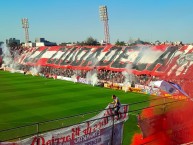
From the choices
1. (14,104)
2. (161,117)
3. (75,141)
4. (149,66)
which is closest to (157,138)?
(161,117)

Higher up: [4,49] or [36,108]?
[4,49]

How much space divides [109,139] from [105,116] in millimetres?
852

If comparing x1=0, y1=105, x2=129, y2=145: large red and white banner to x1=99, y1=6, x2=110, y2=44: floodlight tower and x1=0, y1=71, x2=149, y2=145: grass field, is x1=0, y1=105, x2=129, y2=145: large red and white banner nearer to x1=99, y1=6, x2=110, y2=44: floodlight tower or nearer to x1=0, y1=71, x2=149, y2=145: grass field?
x1=0, y1=71, x2=149, y2=145: grass field

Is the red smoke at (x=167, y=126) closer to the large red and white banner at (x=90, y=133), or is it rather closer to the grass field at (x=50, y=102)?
the large red and white banner at (x=90, y=133)

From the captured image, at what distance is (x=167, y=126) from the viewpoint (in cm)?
1323

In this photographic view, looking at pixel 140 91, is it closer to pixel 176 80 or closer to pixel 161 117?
pixel 176 80

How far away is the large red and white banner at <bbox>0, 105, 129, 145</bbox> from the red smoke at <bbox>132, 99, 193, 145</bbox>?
1.66 meters

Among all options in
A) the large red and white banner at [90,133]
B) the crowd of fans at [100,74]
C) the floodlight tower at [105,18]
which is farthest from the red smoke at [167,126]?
the floodlight tower at [105,18]

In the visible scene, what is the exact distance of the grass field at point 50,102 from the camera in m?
23.7

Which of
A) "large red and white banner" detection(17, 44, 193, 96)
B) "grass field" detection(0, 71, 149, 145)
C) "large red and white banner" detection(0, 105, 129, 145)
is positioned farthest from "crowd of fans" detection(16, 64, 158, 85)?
"large red and white banner" detection(0, 105, 129, 145)

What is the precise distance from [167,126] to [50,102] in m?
19.7

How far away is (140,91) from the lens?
124 feet

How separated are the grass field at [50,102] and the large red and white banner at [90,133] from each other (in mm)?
6906

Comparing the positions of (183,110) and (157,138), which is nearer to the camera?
(157,138)
